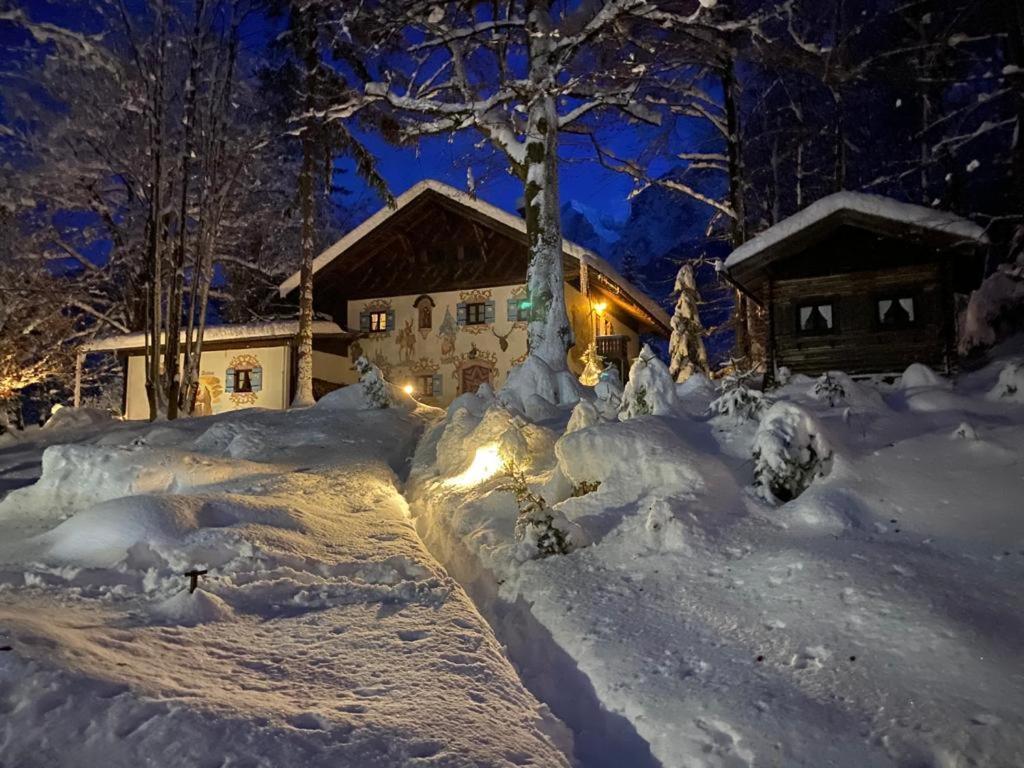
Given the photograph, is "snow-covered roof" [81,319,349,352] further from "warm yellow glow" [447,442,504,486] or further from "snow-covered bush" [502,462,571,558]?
"snow-covered bush" [502,462,571,558]

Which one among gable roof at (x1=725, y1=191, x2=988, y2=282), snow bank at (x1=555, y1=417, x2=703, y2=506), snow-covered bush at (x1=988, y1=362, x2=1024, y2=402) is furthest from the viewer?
gable roof at (x1=725, y1=191, x2=988, y2=282)

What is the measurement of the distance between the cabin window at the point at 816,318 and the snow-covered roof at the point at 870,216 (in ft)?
6.14

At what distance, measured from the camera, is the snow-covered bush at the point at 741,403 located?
7172 millimetres

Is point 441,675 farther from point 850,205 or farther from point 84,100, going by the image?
point 84,100

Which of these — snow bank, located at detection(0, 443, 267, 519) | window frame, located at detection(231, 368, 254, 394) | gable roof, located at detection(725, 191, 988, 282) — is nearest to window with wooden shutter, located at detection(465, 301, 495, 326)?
window frame, located at detection(231, 368, 254, 394)

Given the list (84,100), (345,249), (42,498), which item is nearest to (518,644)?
(42,498)

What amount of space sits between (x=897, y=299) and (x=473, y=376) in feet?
45.8

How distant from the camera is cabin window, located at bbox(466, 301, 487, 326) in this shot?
75.4ft

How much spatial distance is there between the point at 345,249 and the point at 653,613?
823 inches

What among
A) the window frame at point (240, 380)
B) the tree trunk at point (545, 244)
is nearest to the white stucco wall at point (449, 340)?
the window frame at point (240, 380)

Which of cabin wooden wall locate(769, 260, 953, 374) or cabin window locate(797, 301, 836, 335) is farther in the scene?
cabin window locate(797, 301, 836, 335)

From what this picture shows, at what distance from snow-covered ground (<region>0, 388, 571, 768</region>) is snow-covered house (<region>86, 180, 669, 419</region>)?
15.5 m

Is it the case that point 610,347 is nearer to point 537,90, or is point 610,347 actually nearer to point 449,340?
point 449,340

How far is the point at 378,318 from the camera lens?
24359 millimetres
